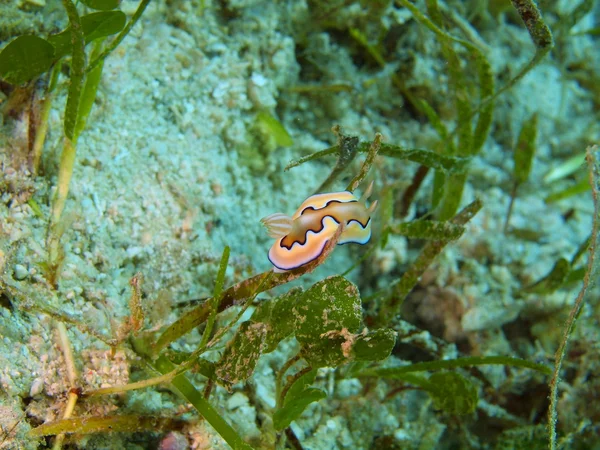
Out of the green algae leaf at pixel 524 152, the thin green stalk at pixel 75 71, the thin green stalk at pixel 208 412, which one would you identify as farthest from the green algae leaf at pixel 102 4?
the green algae leaf at pixel 524 152

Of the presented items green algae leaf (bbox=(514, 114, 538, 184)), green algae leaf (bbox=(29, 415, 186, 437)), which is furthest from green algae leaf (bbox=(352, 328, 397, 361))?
green algae leaf (bbox=(514, 114, 538, 184))

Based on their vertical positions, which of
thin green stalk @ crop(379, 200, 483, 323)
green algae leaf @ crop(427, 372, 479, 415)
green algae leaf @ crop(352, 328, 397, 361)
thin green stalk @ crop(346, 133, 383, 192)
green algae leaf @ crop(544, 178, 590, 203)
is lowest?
green algae leaf @ crop(427, 372, 479, 415)

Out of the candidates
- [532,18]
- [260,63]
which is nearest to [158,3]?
[260,63]

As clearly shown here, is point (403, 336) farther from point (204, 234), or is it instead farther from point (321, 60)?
point (321, 60)

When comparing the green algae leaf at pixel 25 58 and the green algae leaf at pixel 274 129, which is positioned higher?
the green algae leaf at pixel 274 129

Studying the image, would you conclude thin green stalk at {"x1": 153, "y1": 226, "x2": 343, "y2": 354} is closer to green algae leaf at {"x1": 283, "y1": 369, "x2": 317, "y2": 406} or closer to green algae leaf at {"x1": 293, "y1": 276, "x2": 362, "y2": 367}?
green algae leaf at {"x1": 293, "y1": 276, "x2": 362, "y2": 367}

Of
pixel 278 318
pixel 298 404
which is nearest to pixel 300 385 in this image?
pixel 298 404

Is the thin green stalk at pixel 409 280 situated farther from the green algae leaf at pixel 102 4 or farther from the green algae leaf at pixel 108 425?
the green algae leaf at pixel 102 4
